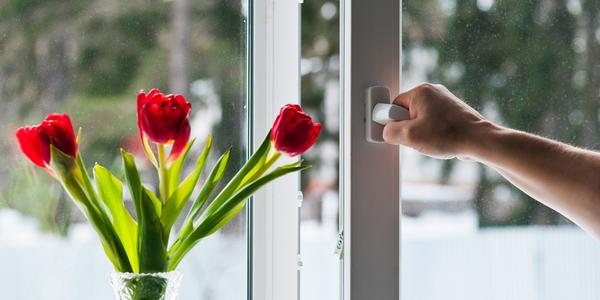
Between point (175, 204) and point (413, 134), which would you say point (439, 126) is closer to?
point (413, 134)

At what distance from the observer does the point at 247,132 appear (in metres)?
1.21

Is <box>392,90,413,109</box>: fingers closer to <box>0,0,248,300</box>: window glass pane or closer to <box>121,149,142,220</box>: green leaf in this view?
<box>0,0,248,300</box>: window glass pane

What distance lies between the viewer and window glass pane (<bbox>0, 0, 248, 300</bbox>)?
3.33 ft

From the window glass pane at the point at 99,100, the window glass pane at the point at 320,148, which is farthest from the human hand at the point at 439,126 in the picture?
the window glass pane at the point at 99,100

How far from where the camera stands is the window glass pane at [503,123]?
1120 mm

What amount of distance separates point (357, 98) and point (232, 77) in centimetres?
26

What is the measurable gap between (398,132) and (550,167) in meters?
0.21

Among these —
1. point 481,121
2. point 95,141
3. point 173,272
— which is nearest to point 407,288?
point 481,121

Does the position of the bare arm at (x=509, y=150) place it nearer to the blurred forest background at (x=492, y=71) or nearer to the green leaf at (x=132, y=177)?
the blurred forest background at (x=492, y=71)

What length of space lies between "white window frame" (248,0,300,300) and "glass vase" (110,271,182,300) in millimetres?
336

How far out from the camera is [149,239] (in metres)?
0.87

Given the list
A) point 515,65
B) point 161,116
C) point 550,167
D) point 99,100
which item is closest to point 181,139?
point 161,116

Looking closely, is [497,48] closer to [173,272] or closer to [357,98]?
[357,98]

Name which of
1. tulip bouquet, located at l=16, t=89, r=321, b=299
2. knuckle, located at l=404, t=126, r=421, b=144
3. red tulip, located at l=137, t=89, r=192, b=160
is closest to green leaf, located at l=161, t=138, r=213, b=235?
tulip bouquet, located at l=16, t=89, r=321, b=299
